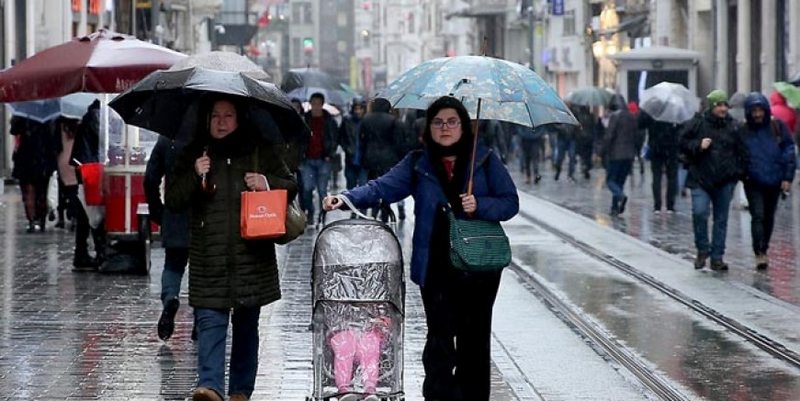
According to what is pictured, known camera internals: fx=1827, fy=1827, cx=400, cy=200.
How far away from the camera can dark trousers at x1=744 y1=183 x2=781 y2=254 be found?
1803 centimetres

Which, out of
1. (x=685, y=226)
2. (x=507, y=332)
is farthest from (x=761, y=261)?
(x=685, y=226)

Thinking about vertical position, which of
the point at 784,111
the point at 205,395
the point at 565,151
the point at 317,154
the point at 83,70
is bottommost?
the point at 205,395

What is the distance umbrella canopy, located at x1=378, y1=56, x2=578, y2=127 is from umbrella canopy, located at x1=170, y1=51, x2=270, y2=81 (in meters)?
0.74

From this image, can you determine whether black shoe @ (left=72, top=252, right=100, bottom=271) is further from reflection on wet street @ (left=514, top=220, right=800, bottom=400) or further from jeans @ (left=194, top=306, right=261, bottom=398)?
jeans @ (left=194, top=306, right=261, bottom=398)

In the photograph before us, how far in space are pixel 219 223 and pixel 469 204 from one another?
1.32m

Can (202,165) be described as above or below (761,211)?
above

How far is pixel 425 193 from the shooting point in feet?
31.3

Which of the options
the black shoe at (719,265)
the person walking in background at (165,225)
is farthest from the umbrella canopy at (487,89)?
the black shoe at (719,265)

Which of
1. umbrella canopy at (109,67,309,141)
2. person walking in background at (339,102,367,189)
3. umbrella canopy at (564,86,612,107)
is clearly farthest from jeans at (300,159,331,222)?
umbrella canopy at (564,86,612,107)

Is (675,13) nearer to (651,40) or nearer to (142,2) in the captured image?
(651,40)

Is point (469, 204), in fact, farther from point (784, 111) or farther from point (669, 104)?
point (669, 104)

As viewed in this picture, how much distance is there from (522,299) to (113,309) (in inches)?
140

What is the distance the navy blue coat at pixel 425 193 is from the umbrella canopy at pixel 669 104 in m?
18.4

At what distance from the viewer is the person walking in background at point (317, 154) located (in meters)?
25.6
